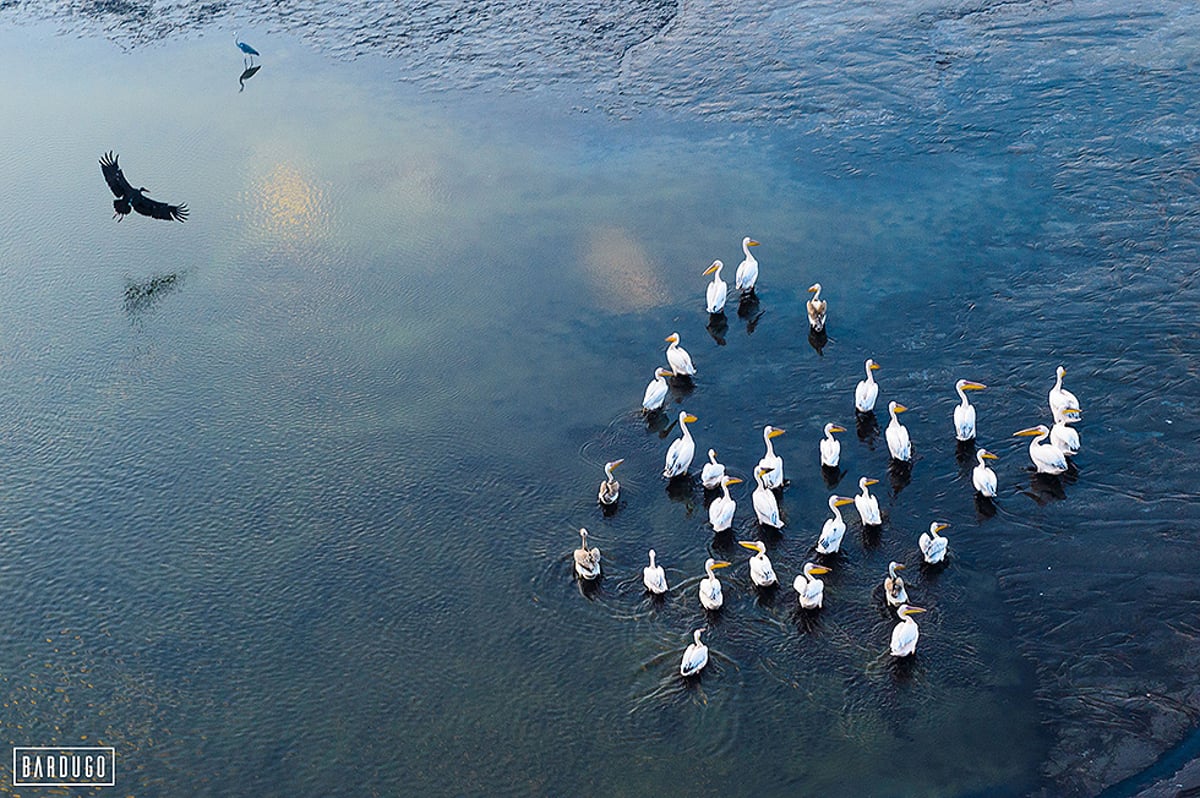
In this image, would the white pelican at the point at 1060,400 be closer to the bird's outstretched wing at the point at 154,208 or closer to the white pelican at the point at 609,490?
the white pelican at the point at 609,490

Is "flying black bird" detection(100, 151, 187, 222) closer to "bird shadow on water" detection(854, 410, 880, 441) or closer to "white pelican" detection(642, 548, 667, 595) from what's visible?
"white pelican" detection(642, 548, 667, 595)

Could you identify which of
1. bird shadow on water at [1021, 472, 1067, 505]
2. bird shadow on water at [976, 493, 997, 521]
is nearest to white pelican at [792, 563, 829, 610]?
bird shadow on water at [976, 493, 997, 521]

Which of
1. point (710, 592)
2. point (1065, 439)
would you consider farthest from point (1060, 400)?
point (710, 592)

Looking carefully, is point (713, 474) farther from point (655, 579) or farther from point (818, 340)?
point (818, 340)

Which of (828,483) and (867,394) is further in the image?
(867,394)

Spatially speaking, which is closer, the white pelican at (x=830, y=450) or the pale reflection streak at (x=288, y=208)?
the white pelican at (x=830, y=450)

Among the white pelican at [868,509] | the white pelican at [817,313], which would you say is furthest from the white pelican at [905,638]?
the white pelican at [817,313]
